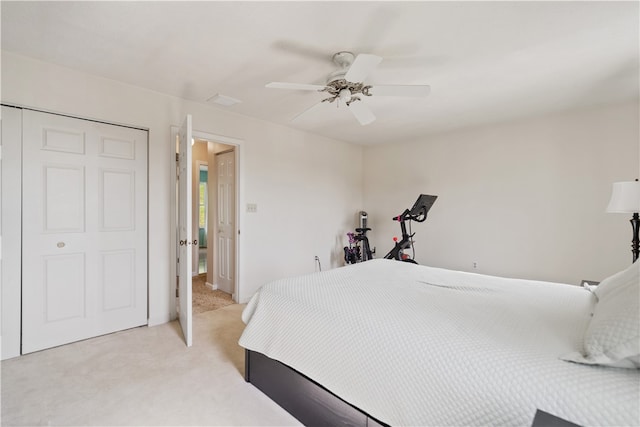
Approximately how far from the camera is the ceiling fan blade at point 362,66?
1.77 metres

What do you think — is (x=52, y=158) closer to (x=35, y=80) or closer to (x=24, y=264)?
(x=35, y=80)

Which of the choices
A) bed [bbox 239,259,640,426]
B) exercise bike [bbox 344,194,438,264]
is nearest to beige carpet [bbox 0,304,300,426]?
bed [bbox 239,259,640,426]

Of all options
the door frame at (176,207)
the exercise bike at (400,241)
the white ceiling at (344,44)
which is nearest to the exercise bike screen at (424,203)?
the exercise bike at (400,241)

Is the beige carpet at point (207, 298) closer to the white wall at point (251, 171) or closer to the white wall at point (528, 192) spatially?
the white wall at point (251, 171)

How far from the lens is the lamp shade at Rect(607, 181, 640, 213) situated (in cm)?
230

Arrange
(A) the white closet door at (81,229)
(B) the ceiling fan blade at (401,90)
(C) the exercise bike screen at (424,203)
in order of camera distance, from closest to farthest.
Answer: (B) the ceiling fan blade at (401,90), (A) the white closet door at (81,229), (C) the exercise bike screen at (424,203)

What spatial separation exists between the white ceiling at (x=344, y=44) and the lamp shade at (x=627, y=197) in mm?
993

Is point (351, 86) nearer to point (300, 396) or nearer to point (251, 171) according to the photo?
point (251, 171)

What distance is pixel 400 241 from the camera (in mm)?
4512

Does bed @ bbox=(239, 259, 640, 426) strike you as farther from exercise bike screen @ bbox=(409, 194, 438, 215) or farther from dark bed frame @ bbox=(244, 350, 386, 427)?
exercise bike screen @ bbox=(409, 194, 438, 215)

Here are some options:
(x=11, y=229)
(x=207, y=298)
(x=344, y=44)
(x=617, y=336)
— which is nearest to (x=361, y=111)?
(x=344, y=44)

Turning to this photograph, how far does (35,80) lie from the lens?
2.42m

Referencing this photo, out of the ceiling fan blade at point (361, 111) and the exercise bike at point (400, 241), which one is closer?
the ceiling fan blade at point (361, 111)

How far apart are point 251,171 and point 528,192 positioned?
11.7 ft
